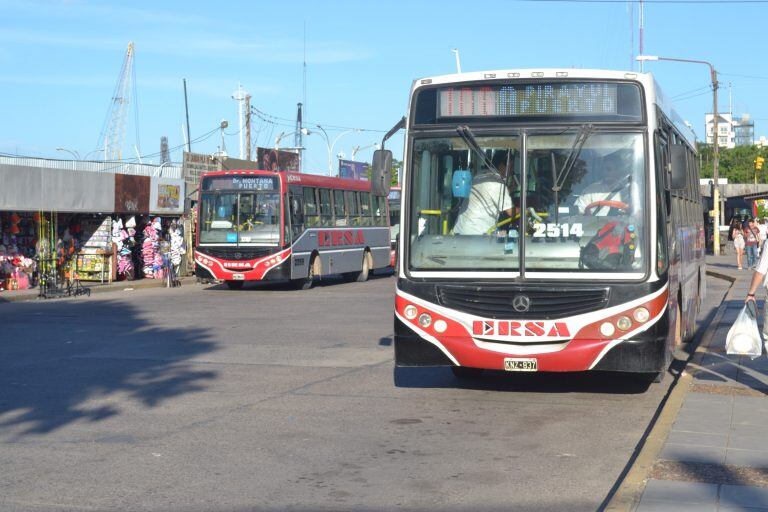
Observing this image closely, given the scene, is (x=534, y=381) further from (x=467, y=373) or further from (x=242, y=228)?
(x=242, y=228)

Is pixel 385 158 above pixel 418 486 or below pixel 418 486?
above

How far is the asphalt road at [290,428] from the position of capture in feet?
22.6

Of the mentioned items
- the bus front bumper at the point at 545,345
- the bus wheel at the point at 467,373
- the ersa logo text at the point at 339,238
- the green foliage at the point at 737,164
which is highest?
the green foliage at the point at 737,164

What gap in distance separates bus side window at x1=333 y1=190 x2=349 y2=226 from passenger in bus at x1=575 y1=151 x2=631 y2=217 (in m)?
22.9

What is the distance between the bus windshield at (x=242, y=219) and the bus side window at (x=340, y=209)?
13.9 ft

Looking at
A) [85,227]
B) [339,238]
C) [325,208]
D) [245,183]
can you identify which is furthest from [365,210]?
[85,227]

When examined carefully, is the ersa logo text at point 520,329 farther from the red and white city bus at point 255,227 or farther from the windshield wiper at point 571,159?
the red and white city bus at point 255,227

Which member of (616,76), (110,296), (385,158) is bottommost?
(110,296)

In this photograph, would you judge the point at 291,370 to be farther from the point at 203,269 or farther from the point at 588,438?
the point at 203,269

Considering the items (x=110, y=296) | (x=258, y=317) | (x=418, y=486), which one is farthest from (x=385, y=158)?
(x=110, y=296)

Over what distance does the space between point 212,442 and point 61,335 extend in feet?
29.8

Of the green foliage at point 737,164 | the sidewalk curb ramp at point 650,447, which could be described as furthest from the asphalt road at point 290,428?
the green foliage at point 737,164

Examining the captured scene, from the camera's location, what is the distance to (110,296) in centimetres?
2664

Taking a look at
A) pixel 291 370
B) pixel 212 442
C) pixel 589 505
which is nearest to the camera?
pixel 589 505
